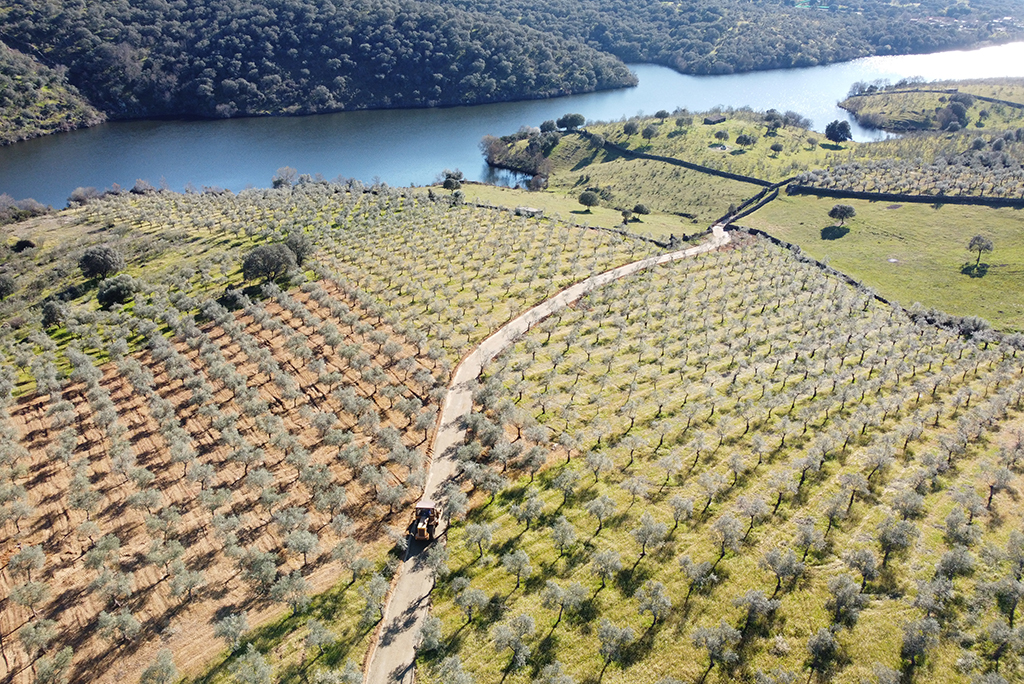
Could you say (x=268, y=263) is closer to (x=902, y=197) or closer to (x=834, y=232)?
(x=834, y=232)

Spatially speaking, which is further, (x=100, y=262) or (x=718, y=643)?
(x=100, y=262)

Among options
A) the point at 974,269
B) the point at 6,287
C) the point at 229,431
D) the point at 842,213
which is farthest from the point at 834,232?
the point at 6,287

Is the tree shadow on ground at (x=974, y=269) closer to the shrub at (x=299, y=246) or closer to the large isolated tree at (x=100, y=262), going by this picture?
the shrub at (x=299, y=246)

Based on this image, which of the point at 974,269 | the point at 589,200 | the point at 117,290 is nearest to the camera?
the point at 117,290

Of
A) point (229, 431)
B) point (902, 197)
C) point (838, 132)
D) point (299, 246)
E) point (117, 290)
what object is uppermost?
point (838, 132)

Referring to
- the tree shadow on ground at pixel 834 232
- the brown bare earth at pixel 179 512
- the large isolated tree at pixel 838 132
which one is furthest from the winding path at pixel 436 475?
the large isolated tree at pixel 838 132

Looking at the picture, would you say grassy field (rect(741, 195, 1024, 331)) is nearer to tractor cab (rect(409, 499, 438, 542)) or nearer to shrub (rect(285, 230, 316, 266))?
tractor cab (rect(409, 499, 438, 542))

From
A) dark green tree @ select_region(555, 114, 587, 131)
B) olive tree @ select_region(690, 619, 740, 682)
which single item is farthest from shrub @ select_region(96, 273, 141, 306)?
dark green tree @ select_region(555, 114, 587, 131)

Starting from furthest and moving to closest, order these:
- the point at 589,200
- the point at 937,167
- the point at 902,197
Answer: the point at 937,167
the point at 589,200
the point at 902,197
